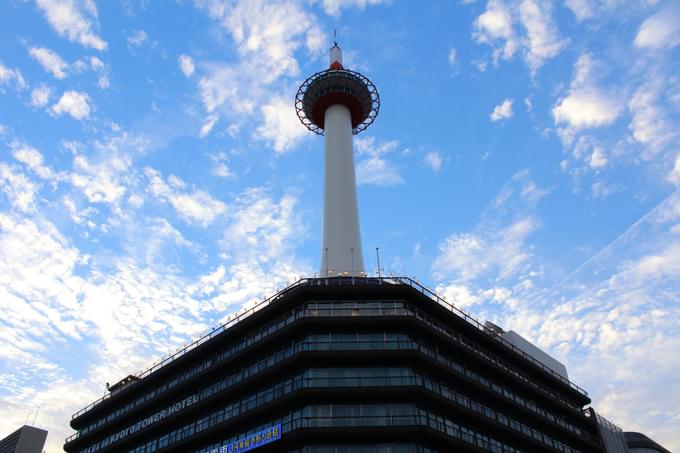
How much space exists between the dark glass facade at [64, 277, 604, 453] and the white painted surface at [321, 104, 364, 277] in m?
13.9

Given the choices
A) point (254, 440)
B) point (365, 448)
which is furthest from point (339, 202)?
point (365, 448)

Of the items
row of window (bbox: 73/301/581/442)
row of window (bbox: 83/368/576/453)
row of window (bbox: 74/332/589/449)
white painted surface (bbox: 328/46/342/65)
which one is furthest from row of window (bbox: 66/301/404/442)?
white painted surface (bbox: 328/46/342/65)

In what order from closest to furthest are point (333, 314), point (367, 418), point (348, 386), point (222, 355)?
point (367, 418)
point (348, 386)
point (333, 314)
point (222, 355)

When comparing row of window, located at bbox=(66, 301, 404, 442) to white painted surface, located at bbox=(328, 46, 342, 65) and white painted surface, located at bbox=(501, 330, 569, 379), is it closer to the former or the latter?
white painted surface, located at bbox=(501, 330, 569, 379)

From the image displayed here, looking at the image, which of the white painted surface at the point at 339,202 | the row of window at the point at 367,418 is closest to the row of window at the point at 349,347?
the row of window at the point at 367,418

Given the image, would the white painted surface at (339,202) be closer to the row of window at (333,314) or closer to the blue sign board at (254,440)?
the row of window at (333,314)

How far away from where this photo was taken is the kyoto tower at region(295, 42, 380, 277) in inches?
3413

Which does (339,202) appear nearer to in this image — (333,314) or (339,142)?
(339,142)

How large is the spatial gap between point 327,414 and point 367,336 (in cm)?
888

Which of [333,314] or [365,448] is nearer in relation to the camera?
[365,448]

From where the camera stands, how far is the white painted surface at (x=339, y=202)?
85562 millimetres

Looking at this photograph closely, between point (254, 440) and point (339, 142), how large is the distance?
54099 mm

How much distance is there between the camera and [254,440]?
6084 centimetres

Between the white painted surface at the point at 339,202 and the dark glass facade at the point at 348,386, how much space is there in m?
13.9
